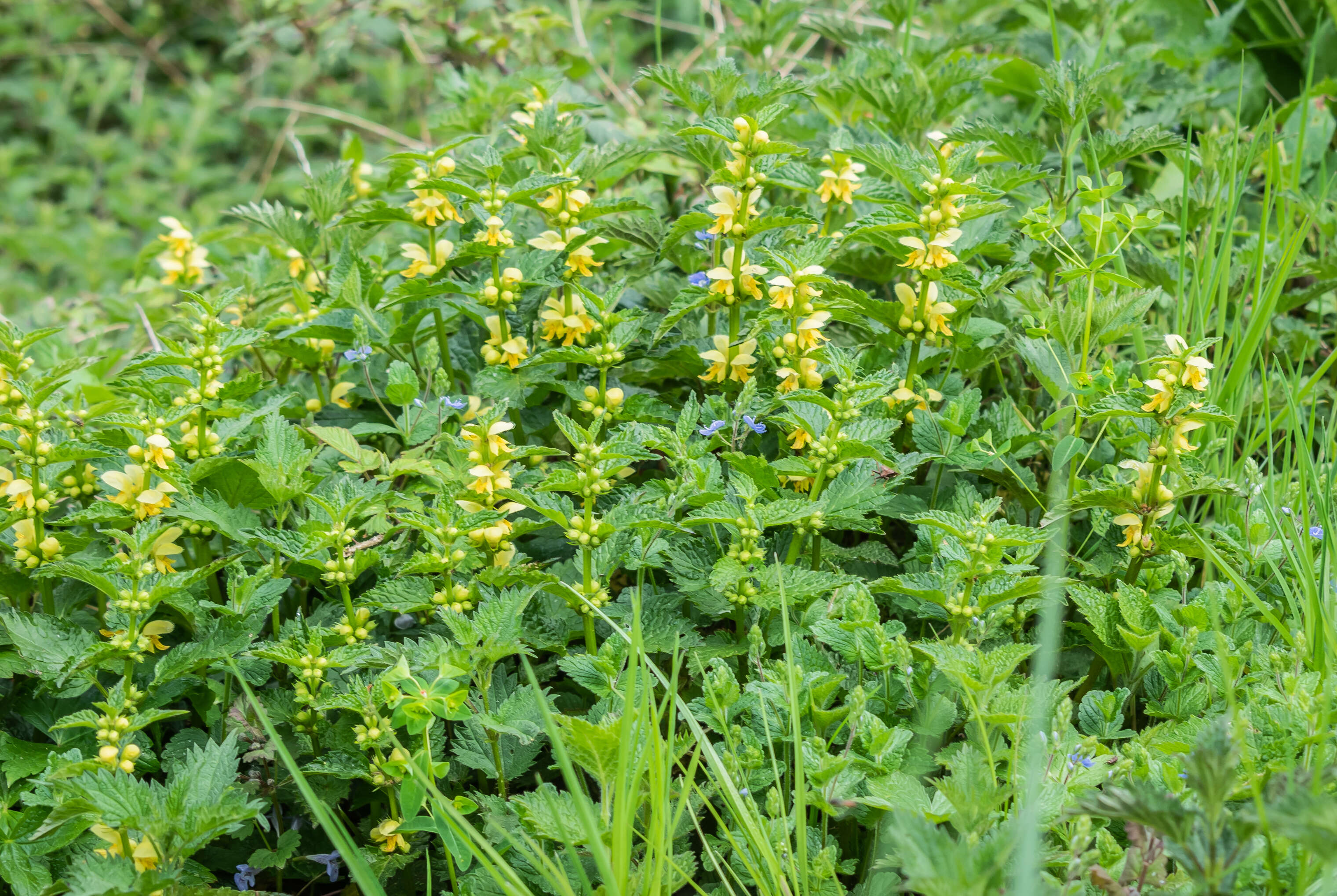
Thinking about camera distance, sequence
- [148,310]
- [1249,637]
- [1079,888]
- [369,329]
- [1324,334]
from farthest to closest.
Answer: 1. [148,310]
2. [1324,334]
3. [369,329]
4. [1249,637]
5. [1079,888]

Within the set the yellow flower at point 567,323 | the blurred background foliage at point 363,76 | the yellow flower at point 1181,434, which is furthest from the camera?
the blurred background foliage at point 363,76

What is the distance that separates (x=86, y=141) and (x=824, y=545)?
14.5 feet

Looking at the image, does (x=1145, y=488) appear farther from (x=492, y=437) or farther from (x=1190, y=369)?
(x=492, y=437)

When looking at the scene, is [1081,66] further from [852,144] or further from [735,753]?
[735,753]

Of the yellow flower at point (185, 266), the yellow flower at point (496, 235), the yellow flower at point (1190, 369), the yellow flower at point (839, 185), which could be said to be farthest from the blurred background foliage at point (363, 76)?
the yellow flower at point (1190, 369)

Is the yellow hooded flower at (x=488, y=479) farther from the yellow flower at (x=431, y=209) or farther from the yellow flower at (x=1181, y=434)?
the yellow flower at (x=1181, y=434)

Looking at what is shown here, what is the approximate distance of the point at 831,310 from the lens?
5.62 ft

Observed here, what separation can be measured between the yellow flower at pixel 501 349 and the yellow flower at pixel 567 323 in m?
0.05

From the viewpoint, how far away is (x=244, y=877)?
1484 mm

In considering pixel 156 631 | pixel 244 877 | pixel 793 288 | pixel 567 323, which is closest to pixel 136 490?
pixel 156 631

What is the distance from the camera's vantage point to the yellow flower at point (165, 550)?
1563mm

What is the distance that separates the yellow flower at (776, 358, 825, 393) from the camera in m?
1.70

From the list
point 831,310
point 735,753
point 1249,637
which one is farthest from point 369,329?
point 1249,637

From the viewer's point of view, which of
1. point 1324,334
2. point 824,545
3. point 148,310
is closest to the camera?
point 824,545
